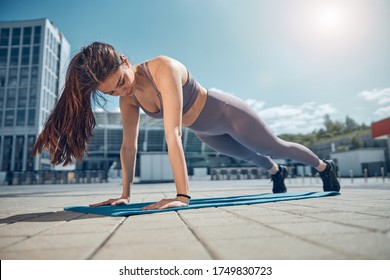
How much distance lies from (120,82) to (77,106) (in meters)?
0.41

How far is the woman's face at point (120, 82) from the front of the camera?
185 cm

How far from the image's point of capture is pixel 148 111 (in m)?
2.34

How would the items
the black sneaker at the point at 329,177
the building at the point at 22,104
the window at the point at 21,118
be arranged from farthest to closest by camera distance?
the window at the point at 21,118 < the building at the point at 22,104 < the black sneaker at the point at 329,177

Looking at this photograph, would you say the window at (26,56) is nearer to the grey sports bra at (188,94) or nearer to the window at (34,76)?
the window at (34,76)

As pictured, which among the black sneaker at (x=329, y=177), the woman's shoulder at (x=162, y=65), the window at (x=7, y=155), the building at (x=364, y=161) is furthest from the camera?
the window at (x=7, y=155)

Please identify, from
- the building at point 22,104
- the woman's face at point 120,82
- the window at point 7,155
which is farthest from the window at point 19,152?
the woman's face at point 120,82

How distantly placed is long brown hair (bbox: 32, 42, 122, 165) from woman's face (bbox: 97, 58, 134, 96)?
0.11ft

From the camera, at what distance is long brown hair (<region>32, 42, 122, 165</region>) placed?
1.81 meters

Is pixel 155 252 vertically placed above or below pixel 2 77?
below

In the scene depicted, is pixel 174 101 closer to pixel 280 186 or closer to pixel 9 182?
pixel 280 186

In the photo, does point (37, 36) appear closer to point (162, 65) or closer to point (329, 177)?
point (162, 65)

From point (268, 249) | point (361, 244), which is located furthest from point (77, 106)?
point (361, 244)

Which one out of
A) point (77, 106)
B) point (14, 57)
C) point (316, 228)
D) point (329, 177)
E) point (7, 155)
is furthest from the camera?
point (7, 155)
